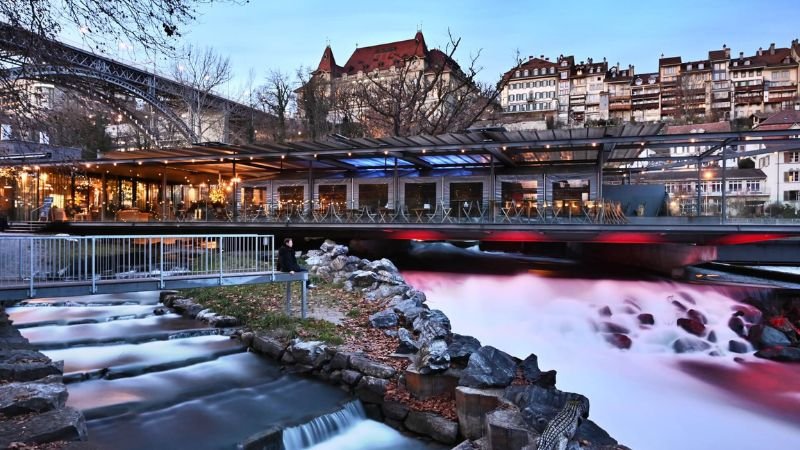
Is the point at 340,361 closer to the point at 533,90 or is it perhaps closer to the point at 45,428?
the point at 45,428

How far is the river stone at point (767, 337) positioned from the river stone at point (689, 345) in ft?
4.12

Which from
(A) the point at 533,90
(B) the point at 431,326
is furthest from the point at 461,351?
(A) the point at 533,90

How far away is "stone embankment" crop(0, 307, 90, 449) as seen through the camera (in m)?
5.26

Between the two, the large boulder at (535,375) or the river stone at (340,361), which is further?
the river stone at (340,361)

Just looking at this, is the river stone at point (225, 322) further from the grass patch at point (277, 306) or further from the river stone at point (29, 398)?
the river stone at point (29, 398)

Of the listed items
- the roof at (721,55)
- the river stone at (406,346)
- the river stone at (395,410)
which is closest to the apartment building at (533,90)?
the roof at (721,55)

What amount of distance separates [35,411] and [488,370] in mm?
5928

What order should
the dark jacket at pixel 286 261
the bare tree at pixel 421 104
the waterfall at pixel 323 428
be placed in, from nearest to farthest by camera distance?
the waterfall at pixel 323 428
the dark jacket at pixel 286 261
the bare tree at pixel 421 104

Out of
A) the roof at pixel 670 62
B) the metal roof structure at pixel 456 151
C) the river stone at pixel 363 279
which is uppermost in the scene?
the roof at pixel 670 62

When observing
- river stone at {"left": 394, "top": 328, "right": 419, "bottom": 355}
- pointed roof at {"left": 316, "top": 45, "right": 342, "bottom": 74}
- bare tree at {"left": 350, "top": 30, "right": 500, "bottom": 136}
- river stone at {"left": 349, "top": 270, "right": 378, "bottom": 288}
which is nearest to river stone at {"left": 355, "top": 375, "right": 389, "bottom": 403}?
river stone at {"left": 394, "top": 328, "right": 419, "bottom": 355}

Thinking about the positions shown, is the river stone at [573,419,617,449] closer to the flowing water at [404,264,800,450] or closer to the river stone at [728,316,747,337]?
the flowing water at [404,264,800,450]

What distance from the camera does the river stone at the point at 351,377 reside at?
823cm

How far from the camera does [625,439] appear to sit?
809 centimetres

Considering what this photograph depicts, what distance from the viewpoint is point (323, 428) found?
723 cm
